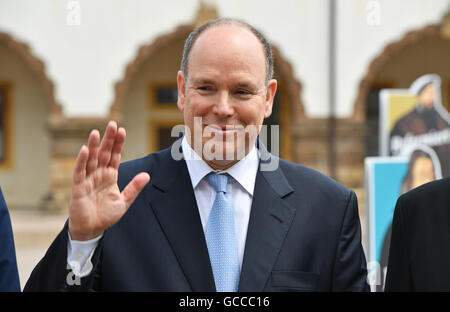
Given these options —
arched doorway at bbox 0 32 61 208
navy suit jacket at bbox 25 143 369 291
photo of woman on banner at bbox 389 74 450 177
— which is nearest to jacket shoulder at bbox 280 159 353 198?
navy suit jacket at bbox 25 143 369 291

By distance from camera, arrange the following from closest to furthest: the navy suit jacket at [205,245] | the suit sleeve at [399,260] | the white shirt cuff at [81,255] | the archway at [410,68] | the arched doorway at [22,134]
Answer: the white shirt cuff at [81,255]
the navy suit jacket at [205,245]
the suit sleeve at [399,260]
the arched doorway at [22,134]
the archway at [410,68]

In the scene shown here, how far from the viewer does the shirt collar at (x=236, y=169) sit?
6.43 feet

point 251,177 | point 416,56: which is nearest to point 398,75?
point 416,56

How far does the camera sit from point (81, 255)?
65.6 inches

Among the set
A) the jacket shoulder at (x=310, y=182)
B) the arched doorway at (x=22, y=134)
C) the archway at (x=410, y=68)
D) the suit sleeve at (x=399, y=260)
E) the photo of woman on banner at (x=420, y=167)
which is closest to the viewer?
the suit sleeve at (x=399, y=260)

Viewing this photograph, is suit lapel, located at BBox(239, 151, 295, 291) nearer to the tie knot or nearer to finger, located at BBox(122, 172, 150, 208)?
the tie knot

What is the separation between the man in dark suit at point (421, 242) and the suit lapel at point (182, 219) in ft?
1.86

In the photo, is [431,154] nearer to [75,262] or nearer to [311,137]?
[75,262]

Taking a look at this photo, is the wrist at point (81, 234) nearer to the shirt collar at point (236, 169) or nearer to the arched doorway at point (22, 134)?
the shirt collar at point (236, 169)

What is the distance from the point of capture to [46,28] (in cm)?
1120

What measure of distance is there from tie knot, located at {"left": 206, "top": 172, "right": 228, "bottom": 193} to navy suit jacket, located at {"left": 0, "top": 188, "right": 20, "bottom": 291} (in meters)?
0.61

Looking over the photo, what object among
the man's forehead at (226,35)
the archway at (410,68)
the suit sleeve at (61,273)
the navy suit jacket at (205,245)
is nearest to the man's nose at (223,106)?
the man's forehead at (226,35)

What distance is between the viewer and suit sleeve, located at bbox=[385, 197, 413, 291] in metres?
1.88

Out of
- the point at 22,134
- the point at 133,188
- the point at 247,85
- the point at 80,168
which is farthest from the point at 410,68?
the point at 80,168
